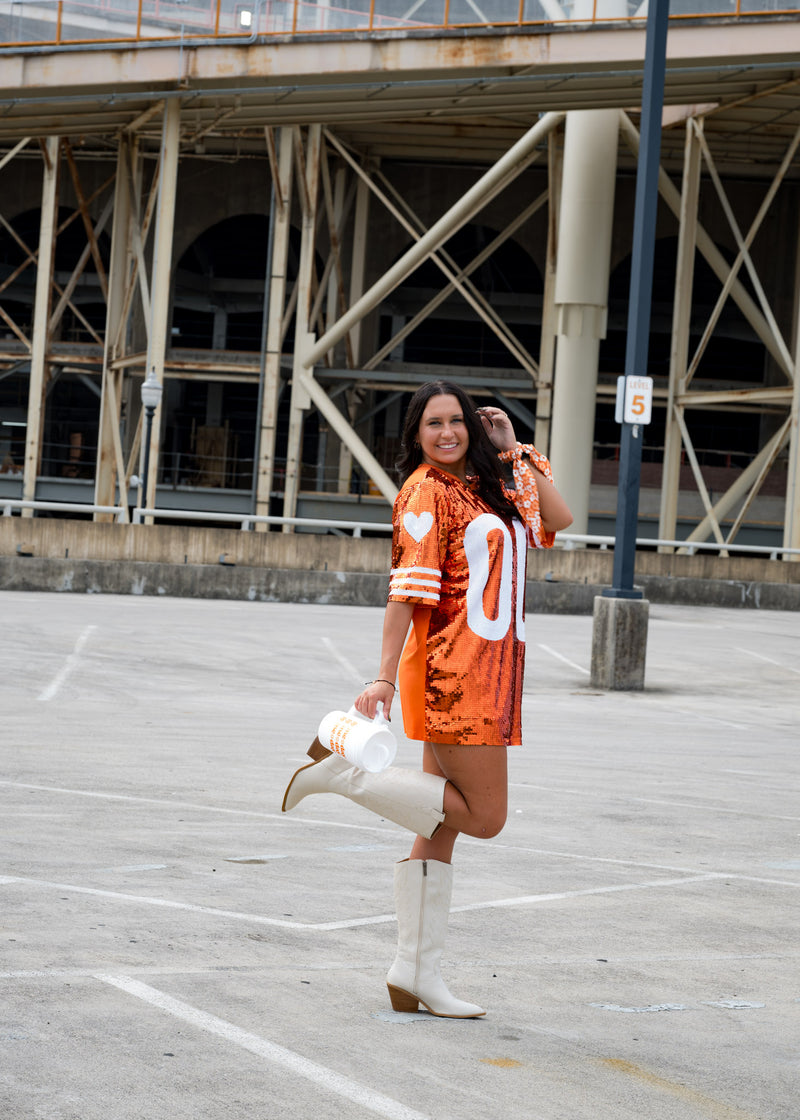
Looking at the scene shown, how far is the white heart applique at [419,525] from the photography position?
13.1 ft

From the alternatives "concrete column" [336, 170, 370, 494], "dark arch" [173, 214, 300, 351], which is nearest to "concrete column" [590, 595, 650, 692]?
"concrete column" [336, 170, 370, 494]

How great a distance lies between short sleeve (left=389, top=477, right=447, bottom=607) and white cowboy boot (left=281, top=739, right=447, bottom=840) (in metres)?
0.49

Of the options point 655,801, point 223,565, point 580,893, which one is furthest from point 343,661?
point 580,893

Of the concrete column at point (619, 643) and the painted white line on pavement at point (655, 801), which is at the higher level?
the concrete column at point (619, 643)

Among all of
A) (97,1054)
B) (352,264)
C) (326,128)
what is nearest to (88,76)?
(326,128)

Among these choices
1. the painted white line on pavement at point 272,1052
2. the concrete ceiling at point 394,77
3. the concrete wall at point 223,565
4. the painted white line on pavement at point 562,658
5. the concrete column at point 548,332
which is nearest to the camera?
the painted white line on pavement at point 272,1052

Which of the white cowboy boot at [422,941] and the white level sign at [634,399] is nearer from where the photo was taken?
the white cowboy boot at [422,941]

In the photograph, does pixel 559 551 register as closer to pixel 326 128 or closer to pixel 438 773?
pixel 326 128

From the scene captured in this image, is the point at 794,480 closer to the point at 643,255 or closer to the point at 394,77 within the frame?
the point at 394,77

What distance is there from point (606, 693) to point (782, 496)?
28593 mm

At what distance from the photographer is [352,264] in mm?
41781

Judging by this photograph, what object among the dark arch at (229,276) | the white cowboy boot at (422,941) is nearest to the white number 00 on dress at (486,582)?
the white cowboy boot at (422,941)

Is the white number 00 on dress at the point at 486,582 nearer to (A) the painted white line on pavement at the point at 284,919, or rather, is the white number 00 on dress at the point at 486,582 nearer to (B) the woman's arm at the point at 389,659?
(B) the woman's arm at the point at 389,659

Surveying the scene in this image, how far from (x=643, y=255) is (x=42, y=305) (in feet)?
87.9
